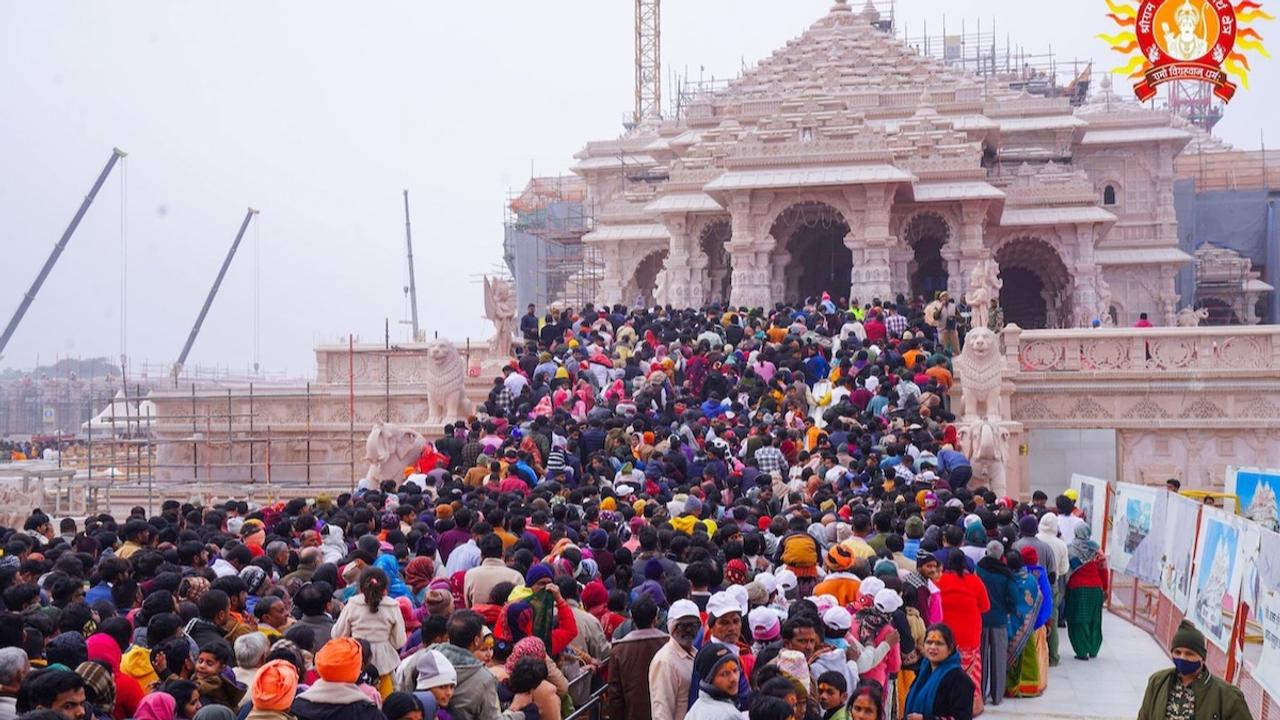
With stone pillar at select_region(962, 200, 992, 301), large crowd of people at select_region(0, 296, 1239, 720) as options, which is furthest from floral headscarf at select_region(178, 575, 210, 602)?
stone pillar at select_region(962, 200, 992, 301)

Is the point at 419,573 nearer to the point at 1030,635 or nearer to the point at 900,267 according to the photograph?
the point at 1030,635

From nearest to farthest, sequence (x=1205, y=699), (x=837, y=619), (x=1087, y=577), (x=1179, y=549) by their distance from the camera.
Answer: (x=1205, y=699) → (x=837, y=619) → (x=1179, y=549) → (x=1087, y=577)

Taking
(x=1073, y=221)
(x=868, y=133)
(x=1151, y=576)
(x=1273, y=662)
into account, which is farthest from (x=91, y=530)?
(x=1073, y=221)

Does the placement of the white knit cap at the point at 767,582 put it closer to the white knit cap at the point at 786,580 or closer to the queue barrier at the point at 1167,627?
the white knit cap at the point at 786,580

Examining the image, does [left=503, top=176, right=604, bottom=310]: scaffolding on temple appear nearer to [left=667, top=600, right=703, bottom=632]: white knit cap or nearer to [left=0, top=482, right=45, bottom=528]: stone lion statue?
[left=0, top=482, right=45, bottom=528]: stone lion statue

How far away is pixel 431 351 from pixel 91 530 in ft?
34.1

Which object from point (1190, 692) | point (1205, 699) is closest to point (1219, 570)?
point (1190, 692)

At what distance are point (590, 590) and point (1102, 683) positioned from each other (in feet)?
20.9

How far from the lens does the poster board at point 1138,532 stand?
1467 cm

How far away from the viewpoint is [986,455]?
19891 millimetres

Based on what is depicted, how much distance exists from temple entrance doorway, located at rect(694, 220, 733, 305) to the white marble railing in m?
11.4

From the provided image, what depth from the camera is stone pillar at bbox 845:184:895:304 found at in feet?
99.3

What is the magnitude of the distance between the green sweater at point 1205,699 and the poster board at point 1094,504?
32.2ft

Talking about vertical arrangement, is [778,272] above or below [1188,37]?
below
